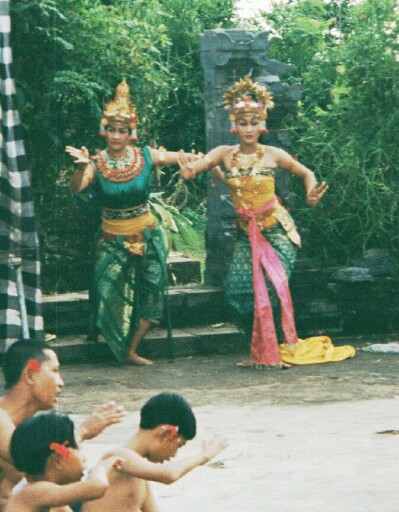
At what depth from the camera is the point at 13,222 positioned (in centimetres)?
589

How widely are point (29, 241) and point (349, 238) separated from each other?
607cm

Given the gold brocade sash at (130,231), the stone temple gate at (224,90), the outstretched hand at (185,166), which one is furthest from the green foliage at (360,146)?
the gold brocade sash at (130,231)

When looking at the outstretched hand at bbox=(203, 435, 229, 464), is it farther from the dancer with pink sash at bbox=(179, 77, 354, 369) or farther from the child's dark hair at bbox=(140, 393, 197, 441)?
the dancer with pink sash at bbox=(179, 77, 354, 369)

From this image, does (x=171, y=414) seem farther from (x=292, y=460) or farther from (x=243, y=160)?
(x=243, y=160)

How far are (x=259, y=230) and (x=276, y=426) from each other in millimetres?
2600

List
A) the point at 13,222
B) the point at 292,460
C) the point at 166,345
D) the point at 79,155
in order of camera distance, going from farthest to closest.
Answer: the point at 166,345 → the point at 79,155 → the point at 292,460 → the point at 13,222

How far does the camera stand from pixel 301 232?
10.7 metres

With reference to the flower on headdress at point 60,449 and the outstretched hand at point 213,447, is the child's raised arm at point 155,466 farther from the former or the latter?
the flower on headdress at point 60,449

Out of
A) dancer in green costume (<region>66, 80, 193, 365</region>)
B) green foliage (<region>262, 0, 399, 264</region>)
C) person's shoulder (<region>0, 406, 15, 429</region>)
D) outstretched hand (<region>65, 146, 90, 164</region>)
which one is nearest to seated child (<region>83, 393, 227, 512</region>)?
person's shoulder (<region>0, 406, 15, 429</region>)

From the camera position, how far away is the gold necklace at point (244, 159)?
953 cm

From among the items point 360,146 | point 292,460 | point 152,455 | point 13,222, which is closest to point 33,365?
point 152,455

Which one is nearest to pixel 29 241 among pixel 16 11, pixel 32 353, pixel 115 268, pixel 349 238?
pixel 32 353

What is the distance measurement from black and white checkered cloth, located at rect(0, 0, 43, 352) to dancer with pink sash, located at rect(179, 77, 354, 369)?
3.47 meters

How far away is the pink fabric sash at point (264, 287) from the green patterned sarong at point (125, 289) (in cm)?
68
